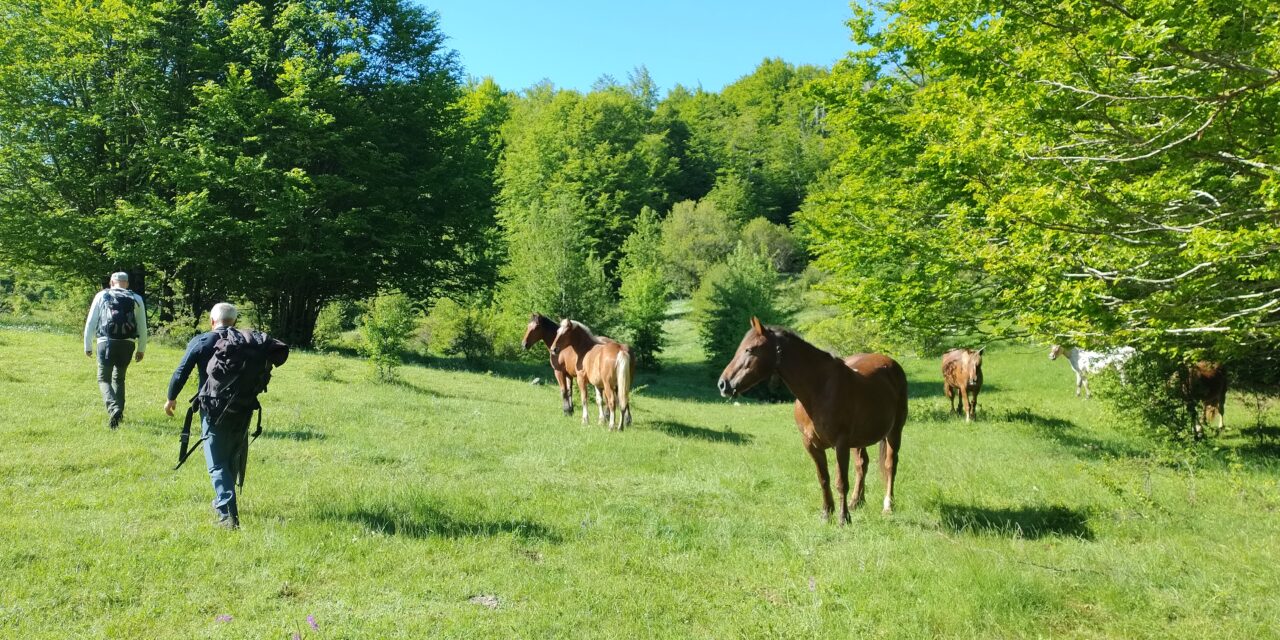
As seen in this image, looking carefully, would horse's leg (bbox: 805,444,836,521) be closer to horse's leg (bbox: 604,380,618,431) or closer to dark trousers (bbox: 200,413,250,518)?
dark trousers (bbox: 200,413,250,518)

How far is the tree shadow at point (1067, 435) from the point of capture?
530 inches

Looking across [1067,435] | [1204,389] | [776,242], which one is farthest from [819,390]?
[776,242]

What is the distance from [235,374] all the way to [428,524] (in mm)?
2216

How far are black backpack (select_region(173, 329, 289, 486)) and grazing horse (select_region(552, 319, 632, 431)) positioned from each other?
809 centimetres

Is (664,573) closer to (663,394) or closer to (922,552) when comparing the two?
(922,552)

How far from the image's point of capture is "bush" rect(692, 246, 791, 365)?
37.7m

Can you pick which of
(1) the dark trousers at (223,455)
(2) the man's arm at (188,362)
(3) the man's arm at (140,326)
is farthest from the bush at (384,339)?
(1) the dark trousers at (223,455)

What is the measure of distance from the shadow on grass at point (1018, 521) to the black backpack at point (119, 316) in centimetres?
1097

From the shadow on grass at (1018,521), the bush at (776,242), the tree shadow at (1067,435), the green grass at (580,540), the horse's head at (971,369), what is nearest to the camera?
the green grass at (580,540)

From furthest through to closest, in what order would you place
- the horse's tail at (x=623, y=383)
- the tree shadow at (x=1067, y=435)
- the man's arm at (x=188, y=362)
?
1. the horse's tail at (x=623, y=383)
2. the tree shadow at (x=1067, y=435)
3. the man's arm at (x=188, y=362)

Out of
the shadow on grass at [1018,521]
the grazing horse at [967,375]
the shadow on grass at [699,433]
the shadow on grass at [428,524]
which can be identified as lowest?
the shadow on grass at [699,433]

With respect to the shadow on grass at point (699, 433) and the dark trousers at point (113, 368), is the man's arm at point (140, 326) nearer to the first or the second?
the dark trousers at point (113, 368)

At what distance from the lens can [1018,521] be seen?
7699 millimetres

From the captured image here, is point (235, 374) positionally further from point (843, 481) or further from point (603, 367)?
point (603, 367)
